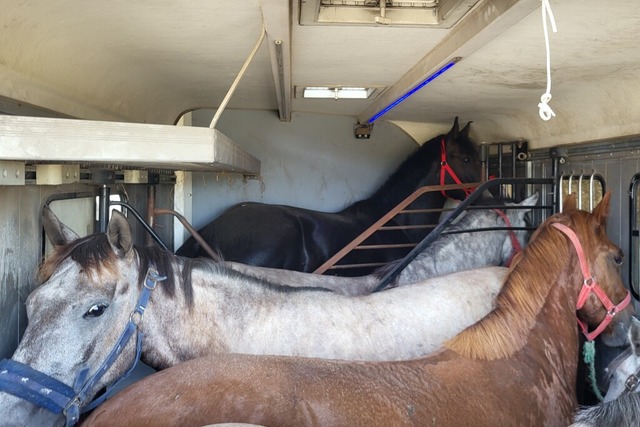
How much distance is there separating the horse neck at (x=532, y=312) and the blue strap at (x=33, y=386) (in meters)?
1.25

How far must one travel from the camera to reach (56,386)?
1.68m

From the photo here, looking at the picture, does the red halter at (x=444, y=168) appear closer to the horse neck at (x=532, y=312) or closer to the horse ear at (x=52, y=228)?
the horse neck at (x=532, y=312)

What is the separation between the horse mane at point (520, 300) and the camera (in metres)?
→ 1.85

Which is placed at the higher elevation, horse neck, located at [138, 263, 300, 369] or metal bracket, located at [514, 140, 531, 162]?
metal bracket, located at [514, 140, 531, 162]

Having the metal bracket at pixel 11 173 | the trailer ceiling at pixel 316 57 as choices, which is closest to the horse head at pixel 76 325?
the metal bracket at pixel 11 173

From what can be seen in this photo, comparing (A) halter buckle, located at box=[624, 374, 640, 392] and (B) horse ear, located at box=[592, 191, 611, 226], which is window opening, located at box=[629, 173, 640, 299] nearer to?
(B) horse ear, located at box=[592, 191, 611, 226]

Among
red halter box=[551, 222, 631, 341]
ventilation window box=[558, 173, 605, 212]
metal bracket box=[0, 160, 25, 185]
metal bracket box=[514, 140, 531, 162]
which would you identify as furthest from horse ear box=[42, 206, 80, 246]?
metal bracket box=[514, 140, 531, 162]

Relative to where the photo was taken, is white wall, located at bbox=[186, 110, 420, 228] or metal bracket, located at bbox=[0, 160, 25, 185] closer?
metal bracket, located at bbox=[0, 160, 25, 185]

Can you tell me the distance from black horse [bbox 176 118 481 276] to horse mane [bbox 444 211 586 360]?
2.19 meters

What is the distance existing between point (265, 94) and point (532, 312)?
2.47 metres

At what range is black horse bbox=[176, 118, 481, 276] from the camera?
163 inches

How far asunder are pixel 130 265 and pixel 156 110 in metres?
2.07

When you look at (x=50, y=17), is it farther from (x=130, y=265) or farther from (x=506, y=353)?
(x=506, y=353)

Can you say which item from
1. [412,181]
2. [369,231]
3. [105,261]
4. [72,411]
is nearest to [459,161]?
[412,181]
